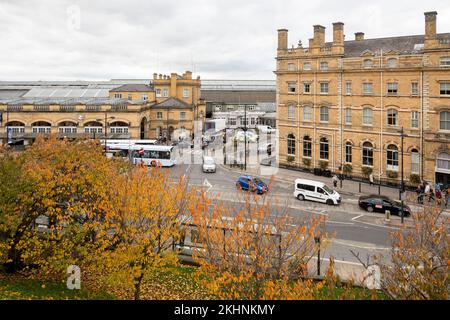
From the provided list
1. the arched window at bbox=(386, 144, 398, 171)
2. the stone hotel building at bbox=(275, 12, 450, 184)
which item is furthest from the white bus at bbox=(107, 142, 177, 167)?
the arched window at bbox=(386, 144, 398, 171)

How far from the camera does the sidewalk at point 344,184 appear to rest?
137 ft

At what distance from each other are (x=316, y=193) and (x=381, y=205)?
225 inches

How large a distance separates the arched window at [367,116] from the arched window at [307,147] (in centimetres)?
729

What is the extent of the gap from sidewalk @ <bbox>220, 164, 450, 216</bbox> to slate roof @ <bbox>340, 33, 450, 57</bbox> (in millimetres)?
13861

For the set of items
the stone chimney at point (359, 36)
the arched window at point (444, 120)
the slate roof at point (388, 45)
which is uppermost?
the stone chimney at point (359, 36)

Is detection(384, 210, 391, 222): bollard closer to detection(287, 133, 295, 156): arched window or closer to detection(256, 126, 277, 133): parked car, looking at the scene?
detection(287, 133, 295, 156): arched window

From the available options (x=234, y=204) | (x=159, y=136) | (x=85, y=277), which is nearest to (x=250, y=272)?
(x=85, y=277)

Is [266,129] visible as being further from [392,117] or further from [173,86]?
[392,117]

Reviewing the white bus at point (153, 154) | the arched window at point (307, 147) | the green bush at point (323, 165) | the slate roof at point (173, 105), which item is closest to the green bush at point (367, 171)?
the green bush at point (323, 165)

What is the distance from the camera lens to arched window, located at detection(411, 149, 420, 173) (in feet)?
141

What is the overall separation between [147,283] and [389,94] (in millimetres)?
34230

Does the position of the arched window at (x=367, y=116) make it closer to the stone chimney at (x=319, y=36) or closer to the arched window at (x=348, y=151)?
the arched window at (x=348, y=151)

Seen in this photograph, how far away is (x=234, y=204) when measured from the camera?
35844 millimetres

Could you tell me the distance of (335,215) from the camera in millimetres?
34438
